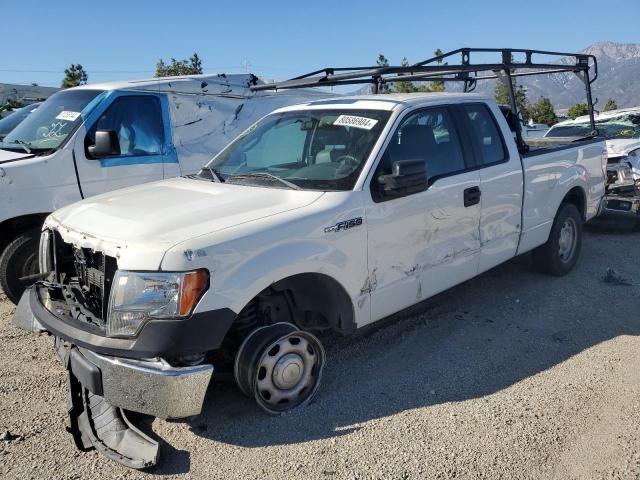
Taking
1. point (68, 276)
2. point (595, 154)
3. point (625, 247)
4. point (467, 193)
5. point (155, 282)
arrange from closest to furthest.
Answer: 1. point (155, 282)
2. point (68, 276)
3. point (467, 193)
4. point (595, 154)
5. point (625, 247)

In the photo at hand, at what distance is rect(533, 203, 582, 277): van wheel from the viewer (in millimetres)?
5754

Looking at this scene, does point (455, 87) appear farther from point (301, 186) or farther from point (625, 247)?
point (301, 186)

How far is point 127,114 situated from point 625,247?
6330 millimetres

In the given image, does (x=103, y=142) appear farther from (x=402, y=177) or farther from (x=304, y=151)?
(x=402, y=177)

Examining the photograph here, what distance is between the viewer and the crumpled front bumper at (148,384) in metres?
2.80

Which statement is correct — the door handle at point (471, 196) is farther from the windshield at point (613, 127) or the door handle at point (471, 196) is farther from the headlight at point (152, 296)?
the windshield at point (613, 127)

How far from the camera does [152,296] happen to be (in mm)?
2814

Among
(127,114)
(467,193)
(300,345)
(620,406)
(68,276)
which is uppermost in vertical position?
(127,114)

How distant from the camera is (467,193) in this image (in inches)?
171

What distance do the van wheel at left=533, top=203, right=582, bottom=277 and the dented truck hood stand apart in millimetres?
3259

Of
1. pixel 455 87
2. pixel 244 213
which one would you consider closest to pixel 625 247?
pixel 455 87

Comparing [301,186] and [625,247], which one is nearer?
[301,186]

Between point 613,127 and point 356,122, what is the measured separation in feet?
28.1

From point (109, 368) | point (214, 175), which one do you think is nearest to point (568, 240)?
point (214, 175)
